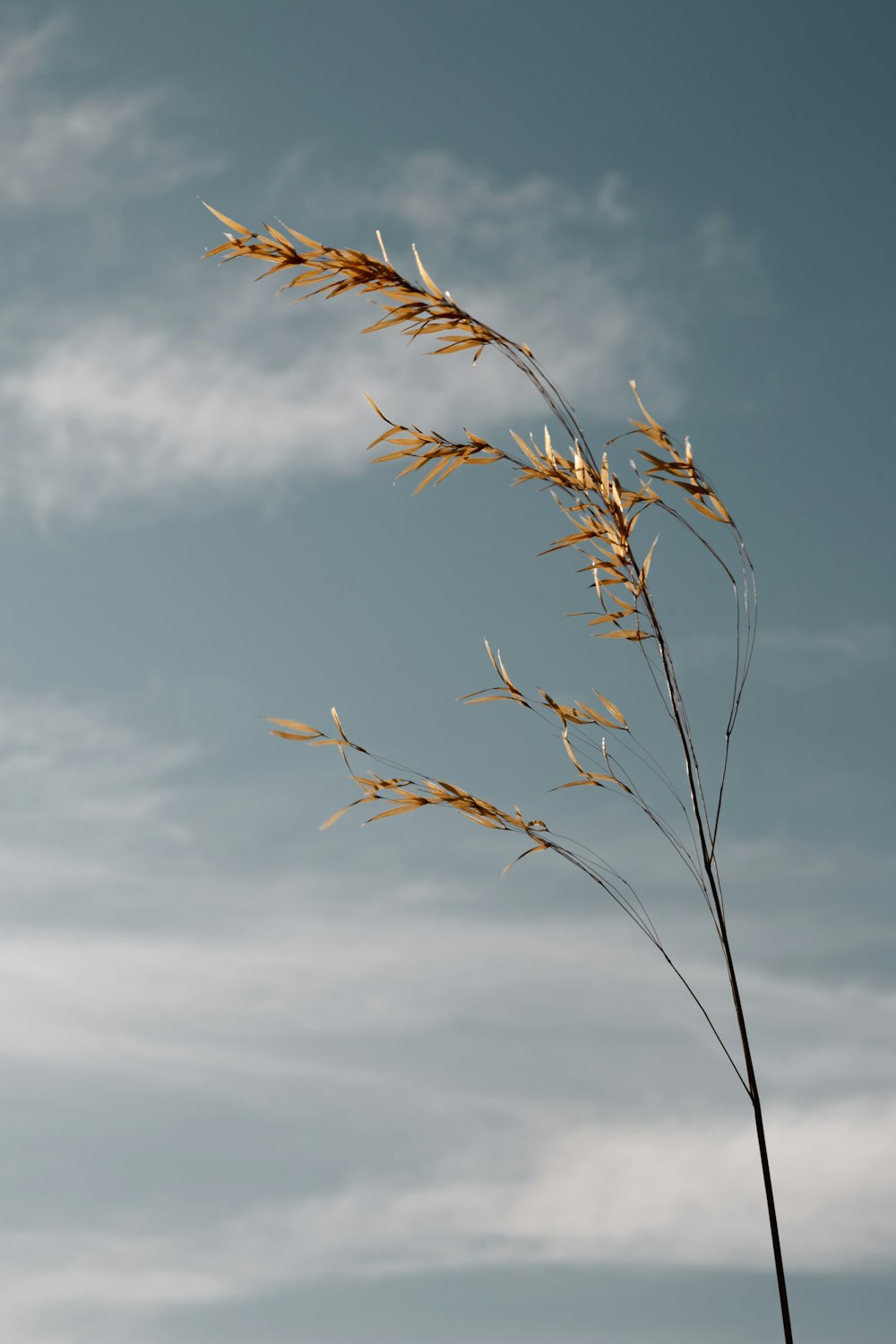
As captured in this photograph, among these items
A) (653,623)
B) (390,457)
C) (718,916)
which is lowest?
(718,916)

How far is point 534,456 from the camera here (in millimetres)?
3973

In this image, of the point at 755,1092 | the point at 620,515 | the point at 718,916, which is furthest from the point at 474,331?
the point at 755,1092

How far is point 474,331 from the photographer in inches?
157

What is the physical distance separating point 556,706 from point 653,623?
378mm

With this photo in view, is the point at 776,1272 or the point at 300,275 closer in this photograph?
the point at 776,1272

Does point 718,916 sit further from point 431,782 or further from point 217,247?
point 217,247

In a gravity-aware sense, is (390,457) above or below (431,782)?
above

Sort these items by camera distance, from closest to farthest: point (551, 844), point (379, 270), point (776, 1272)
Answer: point (776, 1272) < point (551, 844) < point (379, 270)

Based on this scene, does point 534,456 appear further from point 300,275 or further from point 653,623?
point 300,275

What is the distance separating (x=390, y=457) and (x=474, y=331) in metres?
0.43

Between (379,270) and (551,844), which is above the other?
(379,270)

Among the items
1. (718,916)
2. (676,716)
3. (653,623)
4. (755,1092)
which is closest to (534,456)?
(653,623)

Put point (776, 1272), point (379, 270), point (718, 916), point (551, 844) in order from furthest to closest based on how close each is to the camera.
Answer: point (379, 270) → point (551, 844) → point (718, 916) → point (776, 1272)

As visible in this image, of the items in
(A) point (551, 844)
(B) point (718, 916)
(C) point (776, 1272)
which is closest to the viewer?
(C) point (776, 1272)
